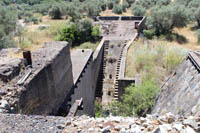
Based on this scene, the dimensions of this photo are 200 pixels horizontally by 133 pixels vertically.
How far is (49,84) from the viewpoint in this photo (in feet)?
21.9

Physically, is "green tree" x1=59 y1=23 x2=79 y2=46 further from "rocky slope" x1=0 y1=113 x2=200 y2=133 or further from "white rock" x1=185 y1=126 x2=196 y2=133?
"white rock" x1=185 y1=126 x2=196 y2=133

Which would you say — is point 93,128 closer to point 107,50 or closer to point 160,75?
point 160,75

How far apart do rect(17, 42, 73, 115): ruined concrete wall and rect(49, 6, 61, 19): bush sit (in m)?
18.9

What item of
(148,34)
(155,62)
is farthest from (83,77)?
(148,34)

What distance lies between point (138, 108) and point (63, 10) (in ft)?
66.6

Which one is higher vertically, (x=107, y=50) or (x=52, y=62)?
(x=52, y=62)

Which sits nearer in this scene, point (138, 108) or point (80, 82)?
point (138, 108)

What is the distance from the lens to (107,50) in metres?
16.5

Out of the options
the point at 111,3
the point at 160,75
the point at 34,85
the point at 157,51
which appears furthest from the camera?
the point at 111,3

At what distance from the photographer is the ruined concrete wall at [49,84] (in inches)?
219

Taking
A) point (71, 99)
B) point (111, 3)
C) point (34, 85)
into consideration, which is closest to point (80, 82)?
point (71, 99)

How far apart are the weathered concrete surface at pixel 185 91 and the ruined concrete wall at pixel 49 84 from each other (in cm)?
330

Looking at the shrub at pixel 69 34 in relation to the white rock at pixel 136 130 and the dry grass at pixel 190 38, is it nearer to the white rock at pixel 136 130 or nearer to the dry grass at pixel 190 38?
the dry grass at pixel 190 38

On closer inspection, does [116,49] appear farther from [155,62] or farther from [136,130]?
[136,130]
